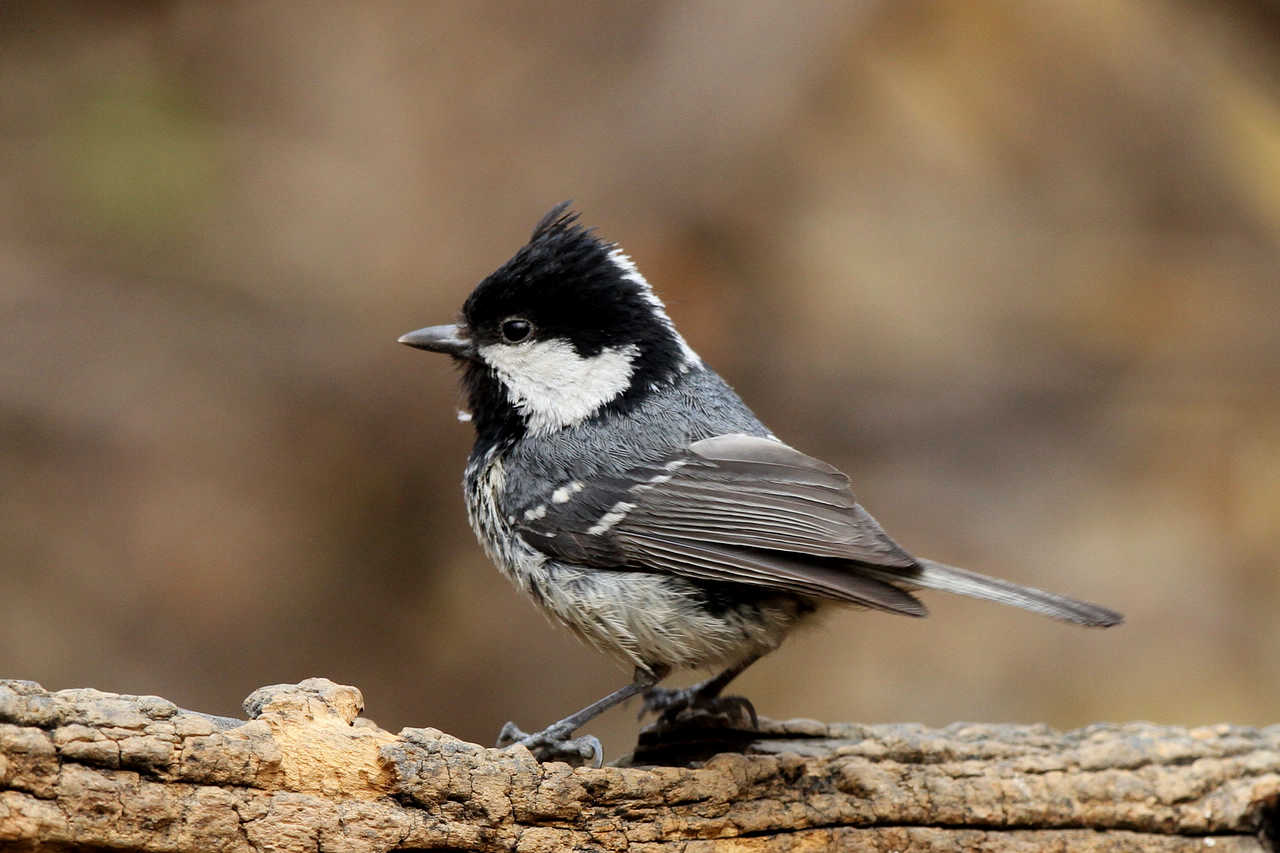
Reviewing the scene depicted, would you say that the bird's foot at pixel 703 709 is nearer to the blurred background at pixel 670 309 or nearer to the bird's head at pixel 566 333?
the bird's head at pixel 566 333

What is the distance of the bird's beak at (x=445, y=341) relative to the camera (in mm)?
3238

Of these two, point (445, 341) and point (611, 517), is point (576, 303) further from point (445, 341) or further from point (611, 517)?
point (611, 517)

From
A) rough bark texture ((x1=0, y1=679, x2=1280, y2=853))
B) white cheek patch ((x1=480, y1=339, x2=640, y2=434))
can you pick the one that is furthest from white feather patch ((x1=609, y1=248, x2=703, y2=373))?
rough bark texture ((x1=0, y1=679, x2=1280, y2=853))

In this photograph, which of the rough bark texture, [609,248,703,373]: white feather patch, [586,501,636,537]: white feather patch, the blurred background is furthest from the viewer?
the blurred background

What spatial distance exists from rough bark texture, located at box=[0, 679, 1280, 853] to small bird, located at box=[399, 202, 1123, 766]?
1.03 ft

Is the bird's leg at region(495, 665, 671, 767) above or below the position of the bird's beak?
below

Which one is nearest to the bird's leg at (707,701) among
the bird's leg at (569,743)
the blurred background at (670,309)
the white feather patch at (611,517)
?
the bird's leg at (569,743)

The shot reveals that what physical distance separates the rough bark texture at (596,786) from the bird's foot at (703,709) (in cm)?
5

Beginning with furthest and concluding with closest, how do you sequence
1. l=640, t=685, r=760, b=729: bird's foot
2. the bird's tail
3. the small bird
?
l=640, t=685, r=760, b=729: bird's foot
the small bird
the bird's tail

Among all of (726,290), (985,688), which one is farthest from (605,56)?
(985,688)

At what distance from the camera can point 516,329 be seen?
3.20 metres

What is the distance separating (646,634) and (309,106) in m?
3.60

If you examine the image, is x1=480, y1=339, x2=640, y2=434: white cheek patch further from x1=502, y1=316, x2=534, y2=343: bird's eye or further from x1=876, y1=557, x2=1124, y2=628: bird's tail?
x1=876, y1=557, x2=1124, y2=628: bird's tail

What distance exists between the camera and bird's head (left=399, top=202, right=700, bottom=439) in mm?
3121
